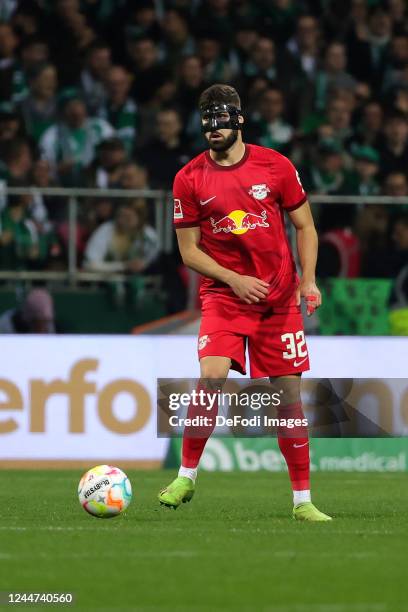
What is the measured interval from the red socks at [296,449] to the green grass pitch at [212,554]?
25 cm

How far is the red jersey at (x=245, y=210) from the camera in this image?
8.66 m

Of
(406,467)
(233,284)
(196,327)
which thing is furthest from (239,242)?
(196,327)

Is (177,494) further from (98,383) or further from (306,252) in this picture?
(98,383)

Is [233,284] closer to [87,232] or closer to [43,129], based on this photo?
[87,232]

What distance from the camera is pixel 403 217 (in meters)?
15.7

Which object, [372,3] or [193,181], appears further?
[372,3]

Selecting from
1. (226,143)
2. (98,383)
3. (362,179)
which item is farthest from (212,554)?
(362,179)

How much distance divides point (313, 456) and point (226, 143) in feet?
17.6

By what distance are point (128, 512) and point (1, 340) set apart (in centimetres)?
469

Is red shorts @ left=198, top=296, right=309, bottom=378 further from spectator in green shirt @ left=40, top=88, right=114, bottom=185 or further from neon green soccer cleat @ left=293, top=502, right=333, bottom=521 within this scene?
spectator in green shirt @ left=40, top=88, right=114, bottom=185

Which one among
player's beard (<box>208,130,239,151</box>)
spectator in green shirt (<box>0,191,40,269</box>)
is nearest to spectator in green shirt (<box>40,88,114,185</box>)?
spectator in green shirt (<box>0,191,40,269</box>)

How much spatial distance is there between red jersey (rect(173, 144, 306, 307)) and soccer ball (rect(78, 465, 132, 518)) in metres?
1.28
